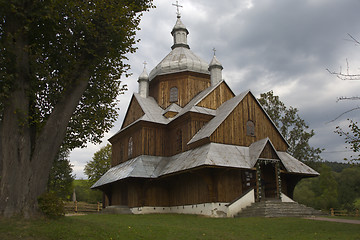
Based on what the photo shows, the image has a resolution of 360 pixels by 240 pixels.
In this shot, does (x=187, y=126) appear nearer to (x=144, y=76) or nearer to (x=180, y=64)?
(x=180, y=64)

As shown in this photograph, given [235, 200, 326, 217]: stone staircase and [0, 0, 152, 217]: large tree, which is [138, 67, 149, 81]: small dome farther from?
[235, 200, 326, 217]: stone staircase

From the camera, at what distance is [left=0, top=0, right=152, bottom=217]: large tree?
9625 mm

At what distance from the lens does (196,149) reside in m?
19.8

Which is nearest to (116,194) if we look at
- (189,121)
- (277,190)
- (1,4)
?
(189,121)

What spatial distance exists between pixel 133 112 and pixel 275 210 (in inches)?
588

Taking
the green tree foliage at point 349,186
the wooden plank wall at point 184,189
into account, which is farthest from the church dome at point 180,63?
the green tree foliage at point 349,186

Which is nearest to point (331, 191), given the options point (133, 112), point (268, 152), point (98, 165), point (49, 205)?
point (268, 152)

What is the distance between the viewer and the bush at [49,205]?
9.72 m

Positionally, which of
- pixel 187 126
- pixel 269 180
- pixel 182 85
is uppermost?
pixel 182 85

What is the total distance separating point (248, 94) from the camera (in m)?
21.3

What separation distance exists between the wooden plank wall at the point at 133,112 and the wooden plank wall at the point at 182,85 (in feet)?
6.44

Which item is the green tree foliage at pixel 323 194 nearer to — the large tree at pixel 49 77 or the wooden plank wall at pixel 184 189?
the wooden plank wall at pixel 184 189

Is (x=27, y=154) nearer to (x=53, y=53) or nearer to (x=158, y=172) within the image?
(x=53, y=53)

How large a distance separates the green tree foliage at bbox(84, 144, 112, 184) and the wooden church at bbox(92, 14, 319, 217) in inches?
593
